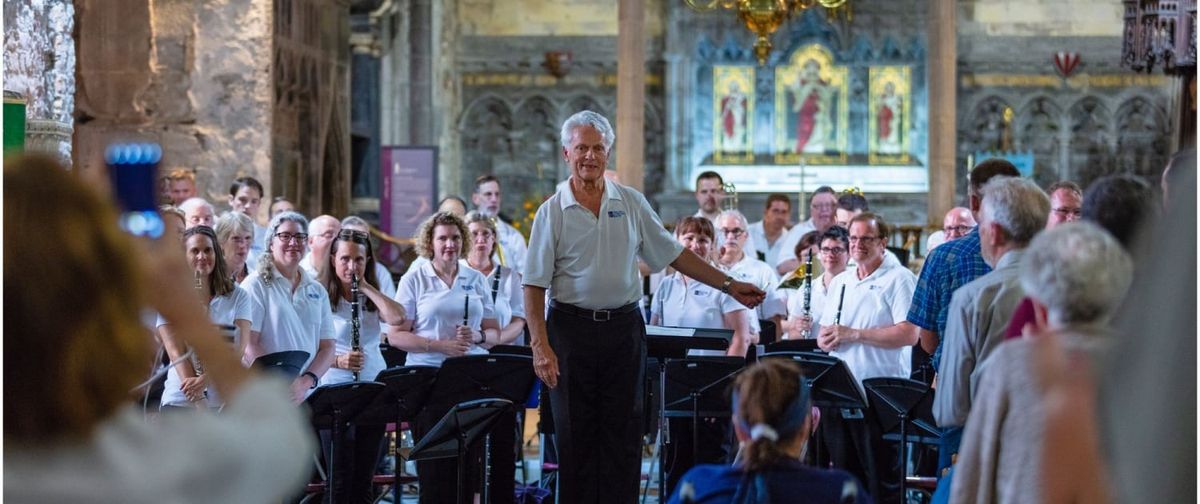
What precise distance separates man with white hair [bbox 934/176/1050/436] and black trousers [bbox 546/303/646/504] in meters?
1.78

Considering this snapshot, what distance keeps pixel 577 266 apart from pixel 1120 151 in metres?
15.7

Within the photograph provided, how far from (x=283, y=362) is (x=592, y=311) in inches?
41.5

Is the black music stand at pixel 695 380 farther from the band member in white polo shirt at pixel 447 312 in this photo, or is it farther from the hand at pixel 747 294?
the hand at pixel 747 294

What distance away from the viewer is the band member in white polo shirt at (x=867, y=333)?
6602 millimetres

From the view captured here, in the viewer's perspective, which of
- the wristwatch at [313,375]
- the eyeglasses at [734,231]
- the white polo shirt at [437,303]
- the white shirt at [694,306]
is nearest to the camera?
the wristwatch at [313,375]

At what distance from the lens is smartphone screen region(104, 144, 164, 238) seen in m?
1.75

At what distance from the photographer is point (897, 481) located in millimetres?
6980

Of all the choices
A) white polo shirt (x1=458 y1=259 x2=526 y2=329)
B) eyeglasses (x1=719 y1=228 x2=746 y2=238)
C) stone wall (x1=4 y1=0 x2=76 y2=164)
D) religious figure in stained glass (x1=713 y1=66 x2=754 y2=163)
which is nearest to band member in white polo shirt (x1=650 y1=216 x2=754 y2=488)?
eyeglasses (x1=719 y1=228 x2=746 y2=238)

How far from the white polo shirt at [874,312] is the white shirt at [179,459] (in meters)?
4.85

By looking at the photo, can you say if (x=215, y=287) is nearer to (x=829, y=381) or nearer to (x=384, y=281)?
(x=384, y=281)

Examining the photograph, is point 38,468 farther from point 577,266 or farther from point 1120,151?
point 1120,151

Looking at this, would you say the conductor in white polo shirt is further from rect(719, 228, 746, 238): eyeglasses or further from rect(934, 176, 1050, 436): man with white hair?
rect(719, 228, 746, 238): eyeglasses

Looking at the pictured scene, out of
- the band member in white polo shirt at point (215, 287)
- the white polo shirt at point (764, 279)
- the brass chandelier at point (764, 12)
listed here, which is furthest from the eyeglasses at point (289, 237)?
A: the brass chandelier at point (764, 12)

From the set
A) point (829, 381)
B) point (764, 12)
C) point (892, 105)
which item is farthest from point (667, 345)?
point (892, 105)
